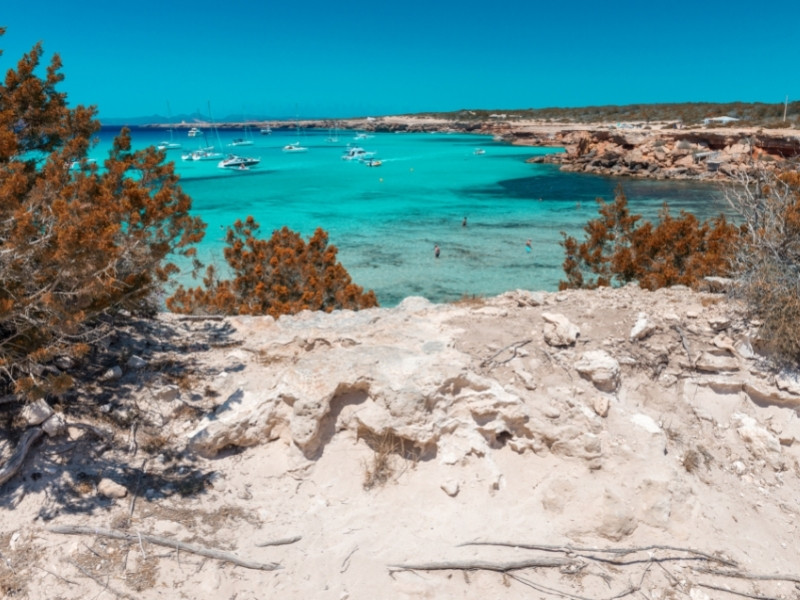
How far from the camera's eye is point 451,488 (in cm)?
492

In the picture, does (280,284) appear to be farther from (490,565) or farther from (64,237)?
(490,565)

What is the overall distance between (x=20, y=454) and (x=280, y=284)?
8673 mm

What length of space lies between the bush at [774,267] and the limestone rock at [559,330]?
82.2 inches

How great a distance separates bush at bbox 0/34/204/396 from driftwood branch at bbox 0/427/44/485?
44cm

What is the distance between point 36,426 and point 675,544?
555 centimetres

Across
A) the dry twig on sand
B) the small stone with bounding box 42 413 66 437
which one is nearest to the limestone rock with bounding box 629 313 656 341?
the dry twig on sand

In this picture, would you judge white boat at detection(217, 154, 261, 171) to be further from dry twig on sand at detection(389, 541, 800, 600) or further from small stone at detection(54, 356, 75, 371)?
dry twig on sand at detection(389, 541, 800, 600)

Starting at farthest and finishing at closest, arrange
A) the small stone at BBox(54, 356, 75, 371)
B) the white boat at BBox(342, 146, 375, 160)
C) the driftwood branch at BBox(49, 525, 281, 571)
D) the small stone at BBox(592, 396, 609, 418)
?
the white boat at BBox(342, 146, 375, 160), the small stone at BBox(54, 356, 75, 371), the small stone at BBox(592, 396, 609, 418), the driftwood branch at BBox(49, 525, 281, 571)

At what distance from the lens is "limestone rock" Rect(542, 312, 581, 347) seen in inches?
239

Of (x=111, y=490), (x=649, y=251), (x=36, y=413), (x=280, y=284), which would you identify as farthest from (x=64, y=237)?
(x=649, y=251)

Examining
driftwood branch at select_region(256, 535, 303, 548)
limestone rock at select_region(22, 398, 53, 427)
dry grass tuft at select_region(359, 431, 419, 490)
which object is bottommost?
driftwood branch at select_region(256, 535, 303, 548)

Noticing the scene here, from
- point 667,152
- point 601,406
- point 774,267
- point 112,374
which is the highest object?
point 667,152

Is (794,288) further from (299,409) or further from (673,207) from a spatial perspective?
(673,207)

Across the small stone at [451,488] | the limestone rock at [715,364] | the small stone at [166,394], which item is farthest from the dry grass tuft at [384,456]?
the limestone rock at [715,364]
